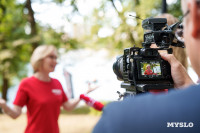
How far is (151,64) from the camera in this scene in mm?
1737

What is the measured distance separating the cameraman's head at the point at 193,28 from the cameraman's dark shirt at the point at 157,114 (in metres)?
0.12

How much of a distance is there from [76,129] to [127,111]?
10.7 meters

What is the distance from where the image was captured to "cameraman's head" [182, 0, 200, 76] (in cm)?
79

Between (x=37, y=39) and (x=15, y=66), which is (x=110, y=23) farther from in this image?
(x=15, y=66)

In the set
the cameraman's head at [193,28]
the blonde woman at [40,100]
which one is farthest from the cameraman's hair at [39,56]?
the cameraman's head at [193,28]

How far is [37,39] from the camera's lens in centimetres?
1200

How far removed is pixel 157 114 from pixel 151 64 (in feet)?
3.28

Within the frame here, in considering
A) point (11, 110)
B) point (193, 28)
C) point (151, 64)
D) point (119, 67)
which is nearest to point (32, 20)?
point (11, 110)

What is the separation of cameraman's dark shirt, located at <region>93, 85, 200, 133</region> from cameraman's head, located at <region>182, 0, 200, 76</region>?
0.39 ft

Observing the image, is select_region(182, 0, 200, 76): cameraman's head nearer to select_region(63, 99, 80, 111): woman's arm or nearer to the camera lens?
the camera lens

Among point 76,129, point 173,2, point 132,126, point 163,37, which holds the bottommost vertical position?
point 76,129

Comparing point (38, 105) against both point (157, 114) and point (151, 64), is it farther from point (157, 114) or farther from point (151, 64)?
point (157, 114)

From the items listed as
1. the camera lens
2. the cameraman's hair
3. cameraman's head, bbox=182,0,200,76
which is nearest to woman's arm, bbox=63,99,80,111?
the cameraman's hair

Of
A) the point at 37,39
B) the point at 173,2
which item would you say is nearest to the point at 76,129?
the point at 37,39
